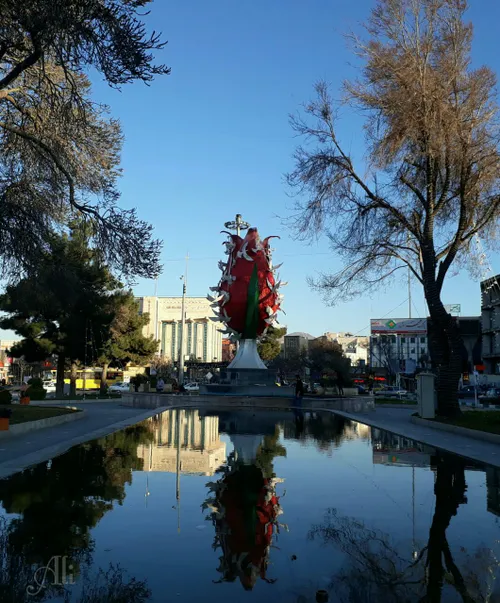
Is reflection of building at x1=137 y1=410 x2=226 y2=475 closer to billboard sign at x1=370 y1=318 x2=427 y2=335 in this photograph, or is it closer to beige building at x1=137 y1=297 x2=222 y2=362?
billboard sign at x1=370 y1=318 x2=427 y2=335

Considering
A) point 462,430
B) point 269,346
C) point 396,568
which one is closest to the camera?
point 396,568

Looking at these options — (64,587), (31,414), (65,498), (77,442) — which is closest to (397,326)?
(31,414)

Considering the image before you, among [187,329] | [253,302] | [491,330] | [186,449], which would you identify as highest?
[187,329]

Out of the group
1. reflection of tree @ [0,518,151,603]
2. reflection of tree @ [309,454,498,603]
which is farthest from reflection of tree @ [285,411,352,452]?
reflection of tree @ [0,518,151,603]

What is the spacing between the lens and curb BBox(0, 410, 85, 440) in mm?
14648

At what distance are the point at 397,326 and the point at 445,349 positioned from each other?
274 feet

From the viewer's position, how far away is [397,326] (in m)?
102

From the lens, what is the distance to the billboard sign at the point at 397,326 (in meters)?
100

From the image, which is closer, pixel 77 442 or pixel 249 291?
pixel 77 442

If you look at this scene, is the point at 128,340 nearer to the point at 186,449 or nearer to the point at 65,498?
the point at 186,449

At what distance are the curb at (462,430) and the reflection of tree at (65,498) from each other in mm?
9474

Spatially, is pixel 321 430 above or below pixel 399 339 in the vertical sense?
below

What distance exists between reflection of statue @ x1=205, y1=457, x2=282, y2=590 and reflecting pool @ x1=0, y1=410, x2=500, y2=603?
2cm

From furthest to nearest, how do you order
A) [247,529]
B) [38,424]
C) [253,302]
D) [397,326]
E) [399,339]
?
[399,339]
[397,326]
[253,302]
[38,424]
[247,529]
